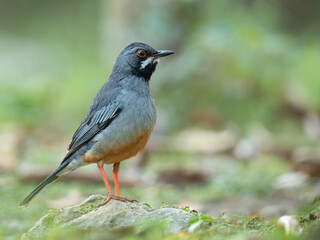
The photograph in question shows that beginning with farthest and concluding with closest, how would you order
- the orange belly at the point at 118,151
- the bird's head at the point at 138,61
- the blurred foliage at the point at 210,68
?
the blurred foliage at the point at 210,68 → the bird's head at the point at 138,61 → the orange belly at the point at 118,151

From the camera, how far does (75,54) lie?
723 inches

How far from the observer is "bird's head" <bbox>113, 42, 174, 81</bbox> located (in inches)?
222

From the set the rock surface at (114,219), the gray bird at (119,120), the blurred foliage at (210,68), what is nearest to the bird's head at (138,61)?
the gray bird at (119,120)

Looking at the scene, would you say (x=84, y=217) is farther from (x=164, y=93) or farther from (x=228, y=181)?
(x=164, y=93)

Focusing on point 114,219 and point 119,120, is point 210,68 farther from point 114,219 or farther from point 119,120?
point 114,219

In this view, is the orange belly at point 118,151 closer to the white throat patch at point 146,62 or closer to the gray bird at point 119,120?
the gray bird at point 119,120

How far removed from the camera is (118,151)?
198 inches

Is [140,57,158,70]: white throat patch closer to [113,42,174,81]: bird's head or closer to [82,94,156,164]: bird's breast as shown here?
[113,42,174,81]: bird's head

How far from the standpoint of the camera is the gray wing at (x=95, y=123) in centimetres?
522

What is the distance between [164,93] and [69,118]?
2066 mm

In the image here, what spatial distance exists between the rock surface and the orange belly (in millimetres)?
848

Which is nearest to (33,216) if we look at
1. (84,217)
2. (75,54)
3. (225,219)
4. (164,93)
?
(84,217)

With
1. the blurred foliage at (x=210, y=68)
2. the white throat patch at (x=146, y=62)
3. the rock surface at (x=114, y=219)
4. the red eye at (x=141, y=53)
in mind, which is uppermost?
the blurred foliage at (x=210, y=68)

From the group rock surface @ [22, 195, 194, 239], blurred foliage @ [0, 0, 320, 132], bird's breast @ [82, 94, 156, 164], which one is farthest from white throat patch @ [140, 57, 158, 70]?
blurred foliage @ [0, 0, 320, 132]
